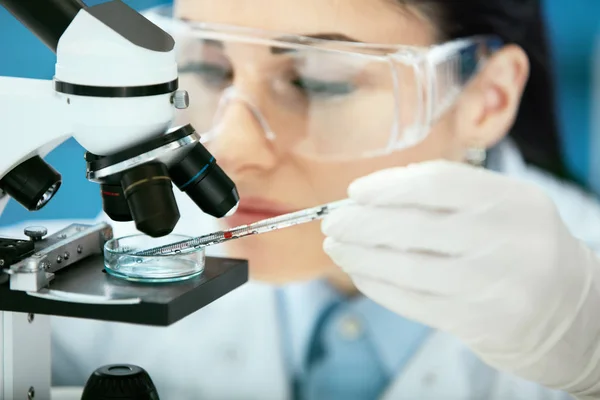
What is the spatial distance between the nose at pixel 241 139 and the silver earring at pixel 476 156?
0.39m

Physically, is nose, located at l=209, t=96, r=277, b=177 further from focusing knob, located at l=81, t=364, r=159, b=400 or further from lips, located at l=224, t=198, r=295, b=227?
focusing knob, located at l=81, t=364, r=159, b=400

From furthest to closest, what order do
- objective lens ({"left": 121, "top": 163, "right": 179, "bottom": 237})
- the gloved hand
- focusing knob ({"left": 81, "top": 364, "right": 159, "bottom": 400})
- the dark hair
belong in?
the dark hair → the gloved hand → focusing knob ({"left": 81, "top": 364, "right": 159, "bottom": 400}) → objective lens ({"left": 121, "top": 163, "right": 179, "bottom": 237})

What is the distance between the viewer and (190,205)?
1.77 metres

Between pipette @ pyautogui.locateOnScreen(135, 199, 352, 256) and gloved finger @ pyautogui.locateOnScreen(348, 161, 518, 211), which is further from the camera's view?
gloved finger @ pyautogui.locateOnScreen(348, 161, 518, 211)

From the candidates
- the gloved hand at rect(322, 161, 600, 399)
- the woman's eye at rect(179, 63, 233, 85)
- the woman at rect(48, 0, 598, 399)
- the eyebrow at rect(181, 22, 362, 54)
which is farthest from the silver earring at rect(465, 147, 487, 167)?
the woman's eye at rect(179, 63, 233, 85)

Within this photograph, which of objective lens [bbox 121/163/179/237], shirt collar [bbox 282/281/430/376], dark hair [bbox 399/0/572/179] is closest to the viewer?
objective lens [bbox 121/163/179/237]

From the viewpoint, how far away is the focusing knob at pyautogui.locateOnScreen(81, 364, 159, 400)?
1.21m

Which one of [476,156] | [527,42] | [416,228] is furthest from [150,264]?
[527,42]

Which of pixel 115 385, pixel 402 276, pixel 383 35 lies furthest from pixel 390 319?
pixel 115 385

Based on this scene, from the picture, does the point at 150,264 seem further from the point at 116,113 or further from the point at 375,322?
the point at 375,322

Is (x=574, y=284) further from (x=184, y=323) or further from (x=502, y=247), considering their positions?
(x=184, y=323)

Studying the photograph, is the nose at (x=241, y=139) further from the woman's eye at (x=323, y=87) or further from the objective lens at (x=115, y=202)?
the objective lens at (x=115, y=202)

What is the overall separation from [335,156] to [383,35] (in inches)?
10.2

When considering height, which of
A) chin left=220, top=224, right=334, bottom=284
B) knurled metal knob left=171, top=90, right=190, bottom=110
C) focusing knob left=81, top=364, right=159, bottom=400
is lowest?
chin left=220, top=224, right=334, bottom=284
